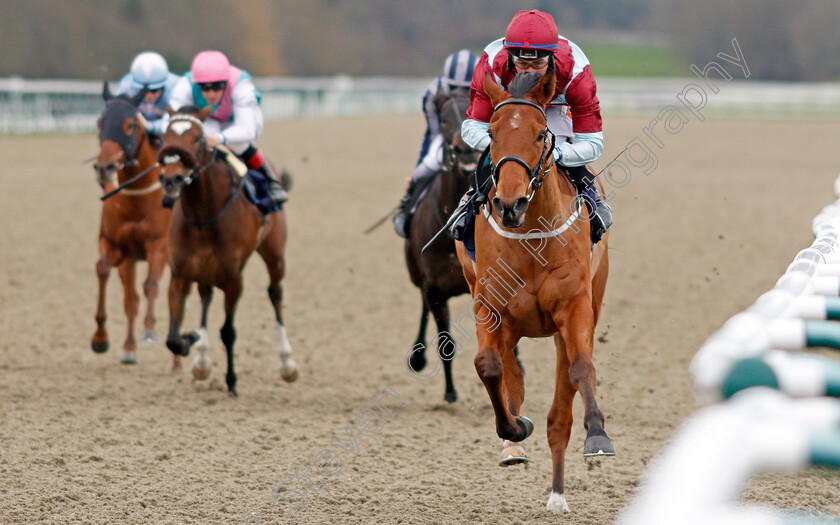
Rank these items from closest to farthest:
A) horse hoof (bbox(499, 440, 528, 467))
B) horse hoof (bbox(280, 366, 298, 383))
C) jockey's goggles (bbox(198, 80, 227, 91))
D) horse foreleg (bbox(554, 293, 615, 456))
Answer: horse foreleg (bbox(554, 293, 615, 456)) < horse hoof (bbox(499, 440, 528, 467)) < jockey's goggles (bbox(198, 80, 227, 91)) < horse hoof (bbox(280, 366, 298, 383))

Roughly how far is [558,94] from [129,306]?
4.25 metres

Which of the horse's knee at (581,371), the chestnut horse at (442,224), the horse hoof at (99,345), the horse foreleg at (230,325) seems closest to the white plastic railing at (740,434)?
the horse's knee at (581,371)

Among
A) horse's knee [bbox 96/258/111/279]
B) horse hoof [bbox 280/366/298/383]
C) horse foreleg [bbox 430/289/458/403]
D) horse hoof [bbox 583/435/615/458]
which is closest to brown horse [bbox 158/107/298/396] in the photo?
horse hoof [bbox 280/366/298/383]

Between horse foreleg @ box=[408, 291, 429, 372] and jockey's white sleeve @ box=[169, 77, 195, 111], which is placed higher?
jockey's white sleeve @ box=[169, 77, 195, 111]

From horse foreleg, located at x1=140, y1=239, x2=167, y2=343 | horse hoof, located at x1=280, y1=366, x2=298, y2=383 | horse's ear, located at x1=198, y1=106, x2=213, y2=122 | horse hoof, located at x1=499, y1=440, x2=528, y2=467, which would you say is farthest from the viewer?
horse foreleg, located at x1=140, y1=239, x2=167, y2=343

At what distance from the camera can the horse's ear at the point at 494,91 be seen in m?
3.79

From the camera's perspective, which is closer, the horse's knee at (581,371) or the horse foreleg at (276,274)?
the horse's knee at (581,371)

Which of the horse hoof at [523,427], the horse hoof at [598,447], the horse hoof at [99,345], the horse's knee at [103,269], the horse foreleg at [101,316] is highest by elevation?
the horse's knee at [103,269]

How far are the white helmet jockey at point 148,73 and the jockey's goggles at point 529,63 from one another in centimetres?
419

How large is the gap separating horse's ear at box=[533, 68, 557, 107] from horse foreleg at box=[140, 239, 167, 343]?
4232 mm

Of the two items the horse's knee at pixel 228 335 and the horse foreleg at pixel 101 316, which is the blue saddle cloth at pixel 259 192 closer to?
the horse's knee at pixel 228 335

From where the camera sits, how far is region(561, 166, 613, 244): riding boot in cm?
430

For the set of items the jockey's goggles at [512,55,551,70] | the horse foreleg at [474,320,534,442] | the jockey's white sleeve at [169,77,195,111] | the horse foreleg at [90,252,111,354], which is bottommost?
the horse foreleg at [474,320,534,442]

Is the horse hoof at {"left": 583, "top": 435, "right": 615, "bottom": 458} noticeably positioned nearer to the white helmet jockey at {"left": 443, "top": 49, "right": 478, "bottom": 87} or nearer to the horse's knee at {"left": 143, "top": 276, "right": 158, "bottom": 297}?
the white helmet jockey at {"left": 443, "top": 49, "right": 478, "bottom": 87}
